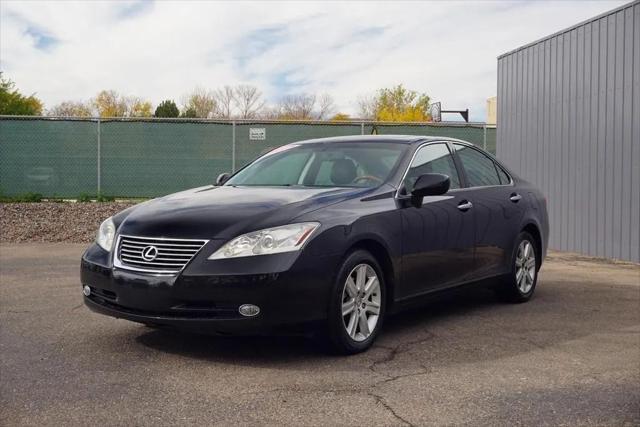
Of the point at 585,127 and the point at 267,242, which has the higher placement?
A: the point at 585,127

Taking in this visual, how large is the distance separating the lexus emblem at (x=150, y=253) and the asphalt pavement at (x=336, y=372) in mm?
696

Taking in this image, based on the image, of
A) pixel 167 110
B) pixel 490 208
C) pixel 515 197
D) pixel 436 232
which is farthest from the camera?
pixel 167 110

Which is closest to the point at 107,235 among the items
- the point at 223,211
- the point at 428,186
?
the point at 223,211

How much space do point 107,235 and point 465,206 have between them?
3.01 meters

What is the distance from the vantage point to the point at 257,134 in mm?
19453

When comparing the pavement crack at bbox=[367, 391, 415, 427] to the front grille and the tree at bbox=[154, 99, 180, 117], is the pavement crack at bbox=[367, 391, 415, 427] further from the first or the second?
the tree at bbox=[154, 99, 180, 117]

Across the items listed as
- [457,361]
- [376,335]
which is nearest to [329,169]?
[376,335]

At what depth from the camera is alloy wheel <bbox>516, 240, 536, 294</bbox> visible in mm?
7926

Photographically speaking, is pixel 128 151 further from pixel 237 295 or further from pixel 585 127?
pixel 237 295

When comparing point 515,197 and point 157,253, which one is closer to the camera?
point 157,253

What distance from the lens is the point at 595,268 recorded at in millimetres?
11102

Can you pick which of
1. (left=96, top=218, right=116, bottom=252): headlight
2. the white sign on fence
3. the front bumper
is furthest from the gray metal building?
(left=96, top=218, right=116, bottom=252): headlight

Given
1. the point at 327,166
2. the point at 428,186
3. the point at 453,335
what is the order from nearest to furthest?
the point at 428,186 → the point at 453,335 → the point at 327,166

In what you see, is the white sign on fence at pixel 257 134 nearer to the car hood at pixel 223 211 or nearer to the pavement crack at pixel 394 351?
the car hood at pixel 223 211
